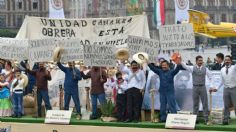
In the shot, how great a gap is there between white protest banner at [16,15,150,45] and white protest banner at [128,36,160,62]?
4.85ft

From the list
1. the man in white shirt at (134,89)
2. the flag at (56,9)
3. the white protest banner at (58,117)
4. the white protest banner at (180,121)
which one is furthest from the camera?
the flag at (56,9)

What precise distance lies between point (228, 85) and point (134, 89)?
2.20m

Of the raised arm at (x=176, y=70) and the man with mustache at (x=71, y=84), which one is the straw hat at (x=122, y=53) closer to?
the man with mustache at (x=71, y=84)

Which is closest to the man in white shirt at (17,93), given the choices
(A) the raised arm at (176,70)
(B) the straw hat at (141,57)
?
(B) the straw hat at (141,57)

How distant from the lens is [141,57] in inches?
581

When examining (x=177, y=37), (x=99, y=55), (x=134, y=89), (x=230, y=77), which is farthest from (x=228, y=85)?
Result: (x=99, y=55)

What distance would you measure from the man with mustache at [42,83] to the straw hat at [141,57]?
2.55 metres

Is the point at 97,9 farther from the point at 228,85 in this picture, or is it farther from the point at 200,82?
the point at 228,85

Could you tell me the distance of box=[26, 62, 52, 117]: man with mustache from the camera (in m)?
16.2

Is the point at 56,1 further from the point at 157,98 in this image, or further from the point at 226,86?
the point at 226,86

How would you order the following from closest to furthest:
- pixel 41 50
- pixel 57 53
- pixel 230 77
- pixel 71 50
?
pixel 230 77, pixel 57 53, pixel 71 50, pixel 41 50

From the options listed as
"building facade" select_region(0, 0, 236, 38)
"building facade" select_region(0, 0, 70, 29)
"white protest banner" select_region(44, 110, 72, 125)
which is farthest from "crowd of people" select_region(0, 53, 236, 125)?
"building facade" select_region(0, 0, 70, 29)

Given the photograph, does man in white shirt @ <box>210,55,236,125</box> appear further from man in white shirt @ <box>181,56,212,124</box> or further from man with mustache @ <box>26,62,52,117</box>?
man with mustache @ <box>26,62,52,117</box>

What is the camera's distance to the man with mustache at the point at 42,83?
639 inches
